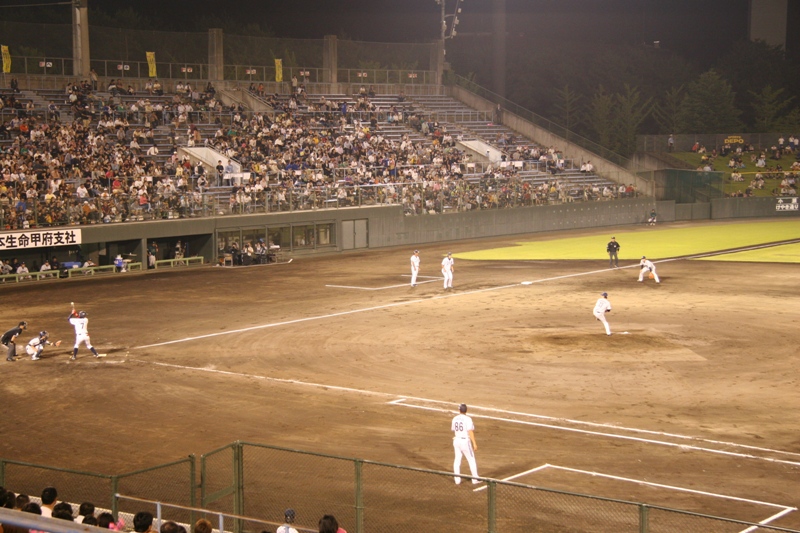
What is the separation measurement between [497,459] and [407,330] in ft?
40.7

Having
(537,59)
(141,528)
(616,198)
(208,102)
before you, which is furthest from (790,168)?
(141,528)

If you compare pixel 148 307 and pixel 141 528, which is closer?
pixel 141 528

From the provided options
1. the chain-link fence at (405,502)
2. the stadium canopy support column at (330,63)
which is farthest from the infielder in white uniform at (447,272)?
the stadium canopy support column at (330,63)

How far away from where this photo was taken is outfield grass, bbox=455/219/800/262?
159ft

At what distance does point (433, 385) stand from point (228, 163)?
31309 mm

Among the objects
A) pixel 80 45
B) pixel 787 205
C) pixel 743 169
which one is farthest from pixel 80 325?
pixel 743 169

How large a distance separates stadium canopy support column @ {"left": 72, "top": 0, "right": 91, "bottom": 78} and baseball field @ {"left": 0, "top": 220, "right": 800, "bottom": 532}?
19359mm

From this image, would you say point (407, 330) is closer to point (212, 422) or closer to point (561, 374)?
point (561, 374)

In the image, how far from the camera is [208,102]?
56.0m

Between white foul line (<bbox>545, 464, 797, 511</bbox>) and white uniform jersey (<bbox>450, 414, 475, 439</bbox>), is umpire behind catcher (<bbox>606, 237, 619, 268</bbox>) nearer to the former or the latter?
white foul line (<bbox>545, 464, 797, 511</bbox>)

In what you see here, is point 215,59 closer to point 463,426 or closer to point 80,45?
point 80,45

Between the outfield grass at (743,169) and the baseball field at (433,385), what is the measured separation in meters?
35.6

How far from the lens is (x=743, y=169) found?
77062 mm

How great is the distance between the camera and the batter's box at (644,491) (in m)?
13.5
